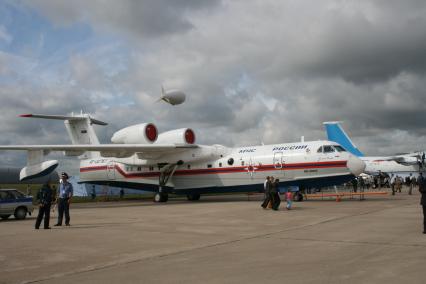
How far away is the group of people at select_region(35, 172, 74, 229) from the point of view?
1164 cm

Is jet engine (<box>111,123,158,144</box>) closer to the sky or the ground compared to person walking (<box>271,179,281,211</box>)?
closer to the sky

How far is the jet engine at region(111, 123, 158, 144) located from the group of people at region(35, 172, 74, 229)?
1166cm

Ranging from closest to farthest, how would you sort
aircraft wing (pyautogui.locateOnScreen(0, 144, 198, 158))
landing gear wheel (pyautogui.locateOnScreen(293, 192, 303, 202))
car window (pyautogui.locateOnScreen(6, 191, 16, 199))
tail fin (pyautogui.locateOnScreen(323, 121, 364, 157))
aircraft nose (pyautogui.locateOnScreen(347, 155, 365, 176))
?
car window (pyautogui.locateOnScreen(6, 191, 16, 199)) → aircraft nose (pyautogui.locateOnScreen(347, 155, 365, 176)) → landing gear wheel (pyautogui.locateOnScreen(293, 192, 303, 202)) → aircraft wing (pyautogui.locateOnScreen(0, 144, 198, 158)) → tail fin (pyautogui.locateOnScreen(323, 121, 364, 157))

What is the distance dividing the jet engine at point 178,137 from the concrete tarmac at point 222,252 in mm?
13192

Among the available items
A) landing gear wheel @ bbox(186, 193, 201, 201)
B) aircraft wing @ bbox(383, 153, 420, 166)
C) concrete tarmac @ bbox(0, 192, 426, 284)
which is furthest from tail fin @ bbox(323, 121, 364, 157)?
concrete tarmac @ bbox(0, 192, 426, 284)

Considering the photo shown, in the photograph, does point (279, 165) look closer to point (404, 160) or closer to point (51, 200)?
point (51, 200)

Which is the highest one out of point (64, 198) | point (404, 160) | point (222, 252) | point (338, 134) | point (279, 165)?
point (338, 134)

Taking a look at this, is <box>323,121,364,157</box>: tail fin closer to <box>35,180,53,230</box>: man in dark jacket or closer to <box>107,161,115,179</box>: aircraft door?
<box>107,161,115,179</box>: aircraft door

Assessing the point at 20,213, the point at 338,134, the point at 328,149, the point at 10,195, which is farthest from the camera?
the point at 338,134

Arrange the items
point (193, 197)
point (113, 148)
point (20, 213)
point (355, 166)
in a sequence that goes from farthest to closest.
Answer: point (193, 197) → point (113, 148) → point (355, 166) → point (20, 213)

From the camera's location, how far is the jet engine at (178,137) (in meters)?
25.1

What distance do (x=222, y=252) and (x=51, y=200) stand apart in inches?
250

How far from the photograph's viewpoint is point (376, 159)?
51031mm

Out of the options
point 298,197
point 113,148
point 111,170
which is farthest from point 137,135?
point 298,197
